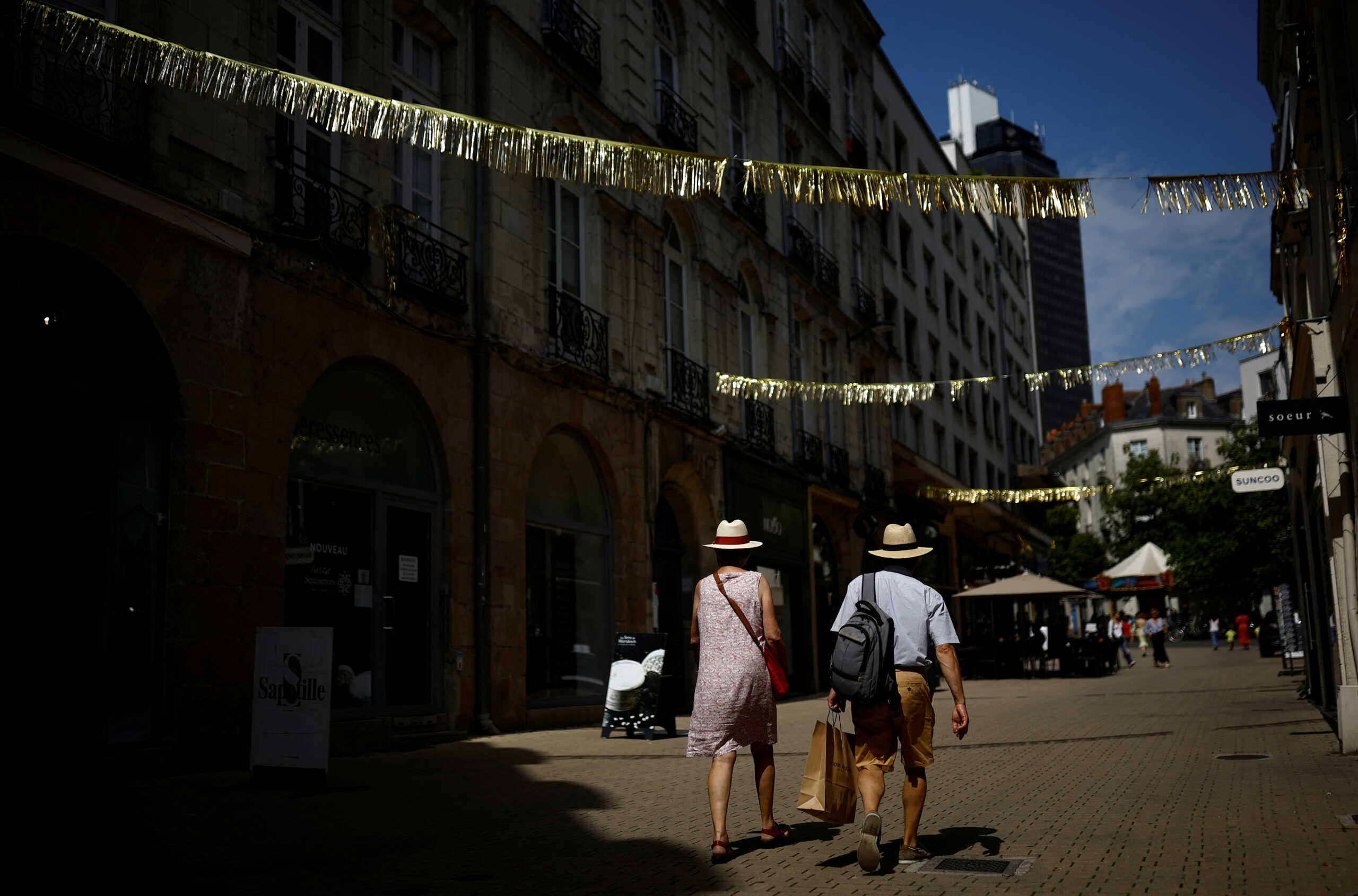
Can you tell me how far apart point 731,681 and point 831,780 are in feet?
2.40

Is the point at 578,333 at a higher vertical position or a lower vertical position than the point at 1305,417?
higher

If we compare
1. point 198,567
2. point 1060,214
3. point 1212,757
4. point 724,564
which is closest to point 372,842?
point 724,564

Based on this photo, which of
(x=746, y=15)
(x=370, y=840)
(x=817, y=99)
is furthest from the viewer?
(x=817, y=99)

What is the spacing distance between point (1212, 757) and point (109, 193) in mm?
9909

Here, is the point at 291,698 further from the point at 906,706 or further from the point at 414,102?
the point at 414,102

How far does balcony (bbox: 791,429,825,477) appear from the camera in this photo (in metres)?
25.0

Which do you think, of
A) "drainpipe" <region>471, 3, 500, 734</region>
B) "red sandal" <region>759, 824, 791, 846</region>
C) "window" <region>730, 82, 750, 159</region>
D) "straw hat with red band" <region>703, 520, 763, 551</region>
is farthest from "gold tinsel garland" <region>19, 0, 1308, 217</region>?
"window" <region>730, 82, 750, 159</region>

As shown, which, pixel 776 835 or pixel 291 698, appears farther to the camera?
pixel 291 698

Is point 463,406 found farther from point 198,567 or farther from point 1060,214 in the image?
point 1060,214

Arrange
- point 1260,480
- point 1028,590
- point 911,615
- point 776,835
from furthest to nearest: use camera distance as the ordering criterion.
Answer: point 1028,590
point 1260,480
point 776,835
point 911,615

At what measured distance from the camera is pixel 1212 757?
10.4 m

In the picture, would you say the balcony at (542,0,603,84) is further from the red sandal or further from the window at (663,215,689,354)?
the red sandal

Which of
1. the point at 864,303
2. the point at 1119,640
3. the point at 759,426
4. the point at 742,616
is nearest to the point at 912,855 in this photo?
the point at 742,616

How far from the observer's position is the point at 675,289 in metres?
20.3
